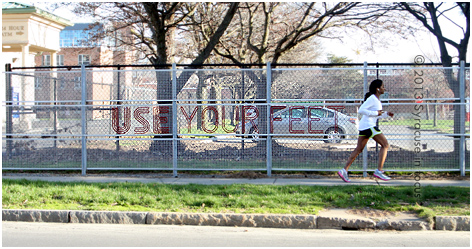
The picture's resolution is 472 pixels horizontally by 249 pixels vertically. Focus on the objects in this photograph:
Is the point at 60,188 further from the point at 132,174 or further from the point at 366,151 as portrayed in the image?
the point at 366,151

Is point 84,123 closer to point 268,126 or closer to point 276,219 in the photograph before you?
point 268,126

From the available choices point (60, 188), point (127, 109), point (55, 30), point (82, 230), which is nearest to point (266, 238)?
point (82, 230)

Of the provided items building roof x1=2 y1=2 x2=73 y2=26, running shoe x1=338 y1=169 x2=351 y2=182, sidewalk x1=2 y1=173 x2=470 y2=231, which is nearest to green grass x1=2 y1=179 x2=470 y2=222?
sidewalk x1=2 y1=173 x2=470 y2=231

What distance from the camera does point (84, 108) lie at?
33.5 ft

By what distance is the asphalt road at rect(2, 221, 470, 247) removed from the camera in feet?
18.1

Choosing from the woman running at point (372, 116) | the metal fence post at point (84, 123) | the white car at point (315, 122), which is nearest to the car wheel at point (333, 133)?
the white car at point (315, 122)

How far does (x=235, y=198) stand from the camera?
7.33 m

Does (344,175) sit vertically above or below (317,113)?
below

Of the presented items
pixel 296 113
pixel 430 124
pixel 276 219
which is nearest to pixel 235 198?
pixel 276 219

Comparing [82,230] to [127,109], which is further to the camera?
[127,109]

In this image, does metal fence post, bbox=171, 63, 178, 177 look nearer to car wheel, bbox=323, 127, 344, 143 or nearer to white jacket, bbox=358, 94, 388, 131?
car wheel, bbox=323, 127, 344, 143

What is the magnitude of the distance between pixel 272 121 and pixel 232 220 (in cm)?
377

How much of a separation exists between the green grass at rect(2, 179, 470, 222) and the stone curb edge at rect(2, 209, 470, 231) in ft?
0.65

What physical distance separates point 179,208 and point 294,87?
13.6 feet
